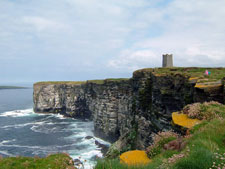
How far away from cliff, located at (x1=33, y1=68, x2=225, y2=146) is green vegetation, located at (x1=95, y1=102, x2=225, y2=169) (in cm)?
386

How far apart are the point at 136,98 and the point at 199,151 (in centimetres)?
2945

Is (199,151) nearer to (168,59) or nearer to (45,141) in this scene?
(168,59)

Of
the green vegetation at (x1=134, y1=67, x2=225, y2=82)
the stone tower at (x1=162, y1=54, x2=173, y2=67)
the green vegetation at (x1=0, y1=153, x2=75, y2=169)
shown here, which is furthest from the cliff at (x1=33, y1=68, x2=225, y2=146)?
the green vegetation at (x1=0, y1=153, x2=75, y2=169)

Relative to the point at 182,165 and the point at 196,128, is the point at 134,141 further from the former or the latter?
the point at 182,165

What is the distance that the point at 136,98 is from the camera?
34.6 metres

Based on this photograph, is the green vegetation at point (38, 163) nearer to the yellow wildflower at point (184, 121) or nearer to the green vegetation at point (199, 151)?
the green vegetation at point (199, 151)

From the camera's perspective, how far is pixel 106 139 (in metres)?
53.2

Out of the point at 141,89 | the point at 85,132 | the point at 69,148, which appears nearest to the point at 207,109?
the point at 141,89

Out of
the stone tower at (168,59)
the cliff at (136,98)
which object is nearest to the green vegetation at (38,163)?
the cliff at (136,98)

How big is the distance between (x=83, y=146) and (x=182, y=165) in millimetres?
45247

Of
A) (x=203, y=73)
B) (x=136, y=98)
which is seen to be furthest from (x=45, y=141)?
(x=203, y=73)

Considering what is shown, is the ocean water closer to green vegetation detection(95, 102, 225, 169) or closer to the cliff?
the cliff

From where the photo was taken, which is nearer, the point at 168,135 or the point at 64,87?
the point at 168,135

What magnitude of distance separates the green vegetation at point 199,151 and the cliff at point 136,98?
3858 millimetres
